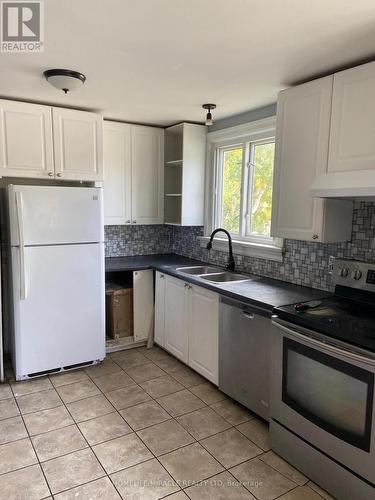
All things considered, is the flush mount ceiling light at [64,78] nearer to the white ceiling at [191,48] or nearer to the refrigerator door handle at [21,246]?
the white ceiling at [191,48]

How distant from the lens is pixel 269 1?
146cm

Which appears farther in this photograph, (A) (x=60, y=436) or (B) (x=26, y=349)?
(B) (x=26, y=349)

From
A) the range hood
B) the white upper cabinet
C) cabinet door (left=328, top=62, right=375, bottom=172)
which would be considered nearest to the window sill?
the white upper cabinet

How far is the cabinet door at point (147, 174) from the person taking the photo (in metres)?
3.70

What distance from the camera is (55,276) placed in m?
2.95

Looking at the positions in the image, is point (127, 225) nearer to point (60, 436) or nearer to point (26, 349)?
point (26, 349)

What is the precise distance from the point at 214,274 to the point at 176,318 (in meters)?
0.51

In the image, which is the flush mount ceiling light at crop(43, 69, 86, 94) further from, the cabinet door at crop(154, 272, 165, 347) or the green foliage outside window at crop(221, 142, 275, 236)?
the cabinet door at crop(154, 272, 165, 347)

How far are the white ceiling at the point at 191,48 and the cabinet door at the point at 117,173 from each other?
2.27 ft

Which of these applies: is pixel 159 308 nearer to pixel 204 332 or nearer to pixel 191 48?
Answer: pixel 204 332

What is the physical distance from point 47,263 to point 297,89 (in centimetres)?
218

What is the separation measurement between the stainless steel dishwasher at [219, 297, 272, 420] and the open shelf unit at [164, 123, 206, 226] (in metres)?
1.28

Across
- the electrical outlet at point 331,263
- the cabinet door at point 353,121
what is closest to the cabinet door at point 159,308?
the electrical outlet at point 331,263

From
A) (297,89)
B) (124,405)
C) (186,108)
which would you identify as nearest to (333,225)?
(297,89)
